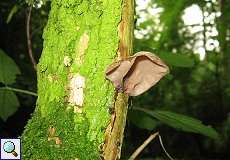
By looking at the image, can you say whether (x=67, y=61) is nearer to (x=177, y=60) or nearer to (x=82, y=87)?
(x=82, y=87)

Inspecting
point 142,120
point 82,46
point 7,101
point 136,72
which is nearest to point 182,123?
point 142,120

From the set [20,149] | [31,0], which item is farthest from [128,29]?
[31,0]

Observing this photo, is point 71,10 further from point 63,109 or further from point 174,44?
point 174,44

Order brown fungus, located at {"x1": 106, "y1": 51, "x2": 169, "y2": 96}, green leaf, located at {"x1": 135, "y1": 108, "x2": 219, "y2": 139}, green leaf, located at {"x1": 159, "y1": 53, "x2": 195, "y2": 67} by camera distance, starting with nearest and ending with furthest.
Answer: brown fungus, located at {"x1": 106, "y1": 51, "x2": 169, "y2": 96}
green leaf, located at {"x1": 135, "y1": 108, "x2": 219, "y2": 139}
green leaf, located at {"x1": 159, "y1": 53, "x2": 195, "y2": 67}

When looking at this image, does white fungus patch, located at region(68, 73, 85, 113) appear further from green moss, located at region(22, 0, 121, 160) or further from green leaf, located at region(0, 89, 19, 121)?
green leaf, located at region(0, 89, 19, 121)

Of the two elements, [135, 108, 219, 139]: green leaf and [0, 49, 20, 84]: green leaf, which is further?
[0, 49, 20, 84]: green leaf

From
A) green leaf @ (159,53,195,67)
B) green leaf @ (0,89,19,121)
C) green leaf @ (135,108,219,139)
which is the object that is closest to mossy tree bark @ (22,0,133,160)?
green leaf @ (135,108,219,139)
